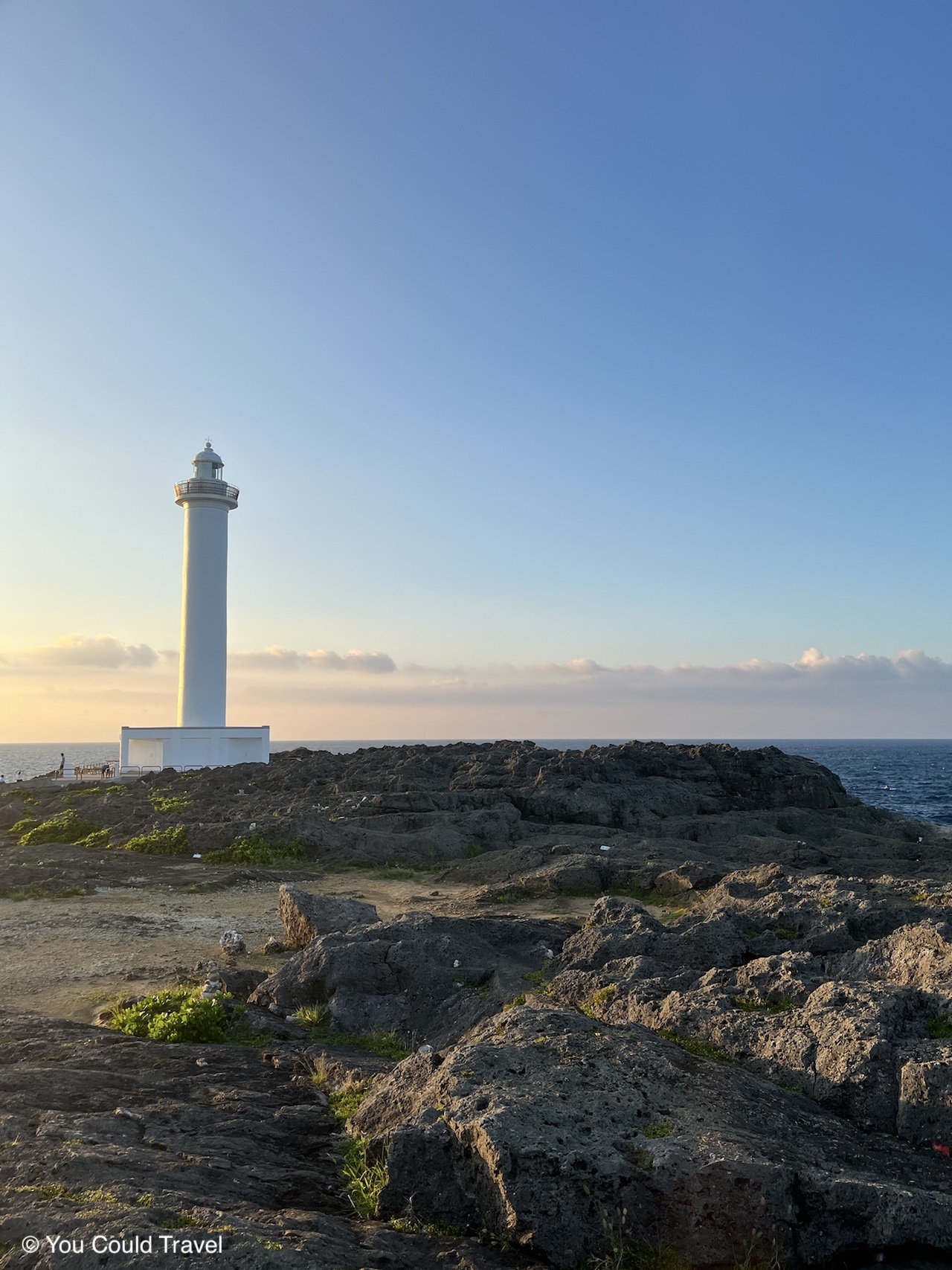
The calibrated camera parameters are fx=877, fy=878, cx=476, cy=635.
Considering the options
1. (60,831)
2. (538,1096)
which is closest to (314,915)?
(538,1096)

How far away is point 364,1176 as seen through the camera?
5805 mm

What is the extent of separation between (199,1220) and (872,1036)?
188 inches

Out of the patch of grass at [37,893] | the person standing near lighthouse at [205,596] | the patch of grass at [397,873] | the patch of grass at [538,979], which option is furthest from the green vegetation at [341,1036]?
the person standing near lighthouse at [205,596]

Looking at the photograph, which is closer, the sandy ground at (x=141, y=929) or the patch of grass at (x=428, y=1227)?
the patch of grass at (x=428, y=1227)

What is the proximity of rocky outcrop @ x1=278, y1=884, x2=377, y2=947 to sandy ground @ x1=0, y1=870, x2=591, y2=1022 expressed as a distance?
633 millimetres

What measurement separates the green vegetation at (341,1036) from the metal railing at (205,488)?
41527 mm

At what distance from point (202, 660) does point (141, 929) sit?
1279 inches

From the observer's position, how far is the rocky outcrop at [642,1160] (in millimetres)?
4836

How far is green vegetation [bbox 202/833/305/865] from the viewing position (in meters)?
24.0

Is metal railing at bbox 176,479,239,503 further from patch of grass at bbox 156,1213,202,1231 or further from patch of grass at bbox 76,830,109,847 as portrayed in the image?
patch of grass at bbox 156,1213,202,1231

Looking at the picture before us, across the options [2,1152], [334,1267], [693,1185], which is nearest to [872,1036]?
[693,1185]

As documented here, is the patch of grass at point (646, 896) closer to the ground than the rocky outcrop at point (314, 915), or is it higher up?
closer to the ground

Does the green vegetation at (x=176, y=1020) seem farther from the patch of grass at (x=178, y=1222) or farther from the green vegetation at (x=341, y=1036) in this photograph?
the patch of grass at (x=178, y=1222)

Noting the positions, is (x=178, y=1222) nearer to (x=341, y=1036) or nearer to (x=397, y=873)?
(x=341, y=1036)
